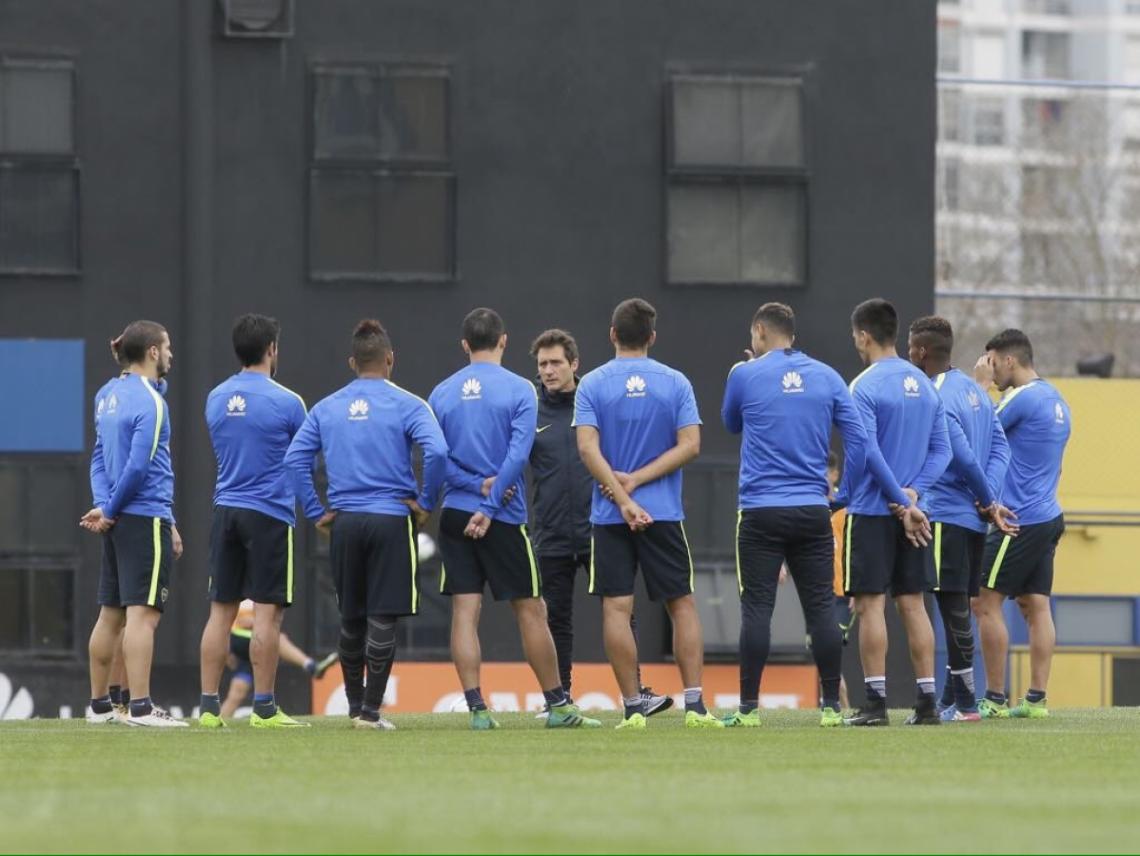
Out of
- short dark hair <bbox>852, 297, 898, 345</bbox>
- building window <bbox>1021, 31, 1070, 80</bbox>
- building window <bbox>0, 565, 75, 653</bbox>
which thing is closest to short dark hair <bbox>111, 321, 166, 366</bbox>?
short dark hair <bbox>852, 297, 898, 345</bbox>

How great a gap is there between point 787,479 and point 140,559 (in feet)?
10.6

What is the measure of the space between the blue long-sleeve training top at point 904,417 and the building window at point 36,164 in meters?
9.45

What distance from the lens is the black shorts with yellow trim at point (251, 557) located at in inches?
476

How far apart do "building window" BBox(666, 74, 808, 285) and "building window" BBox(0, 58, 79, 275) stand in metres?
4.84

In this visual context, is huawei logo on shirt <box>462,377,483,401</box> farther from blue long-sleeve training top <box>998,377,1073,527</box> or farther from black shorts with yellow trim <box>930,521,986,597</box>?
blue long-sleeve training top <box>998,377,1073,527</box>

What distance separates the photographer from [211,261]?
1972cm

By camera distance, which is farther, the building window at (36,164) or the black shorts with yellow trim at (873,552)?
the building window at (36,164)

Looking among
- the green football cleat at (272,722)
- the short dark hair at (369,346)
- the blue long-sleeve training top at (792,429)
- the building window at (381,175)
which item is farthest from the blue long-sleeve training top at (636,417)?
the building window at (381,175)

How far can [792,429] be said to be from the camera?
459 inches

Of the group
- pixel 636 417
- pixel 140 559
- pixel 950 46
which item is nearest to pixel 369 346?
pixel 636 417

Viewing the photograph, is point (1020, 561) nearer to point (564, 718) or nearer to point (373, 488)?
point (564, 718)

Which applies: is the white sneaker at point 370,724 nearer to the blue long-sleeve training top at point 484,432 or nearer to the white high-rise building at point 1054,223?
the blue long-sleeve training top at point 484,432

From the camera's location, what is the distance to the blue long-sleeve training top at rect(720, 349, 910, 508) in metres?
11.6

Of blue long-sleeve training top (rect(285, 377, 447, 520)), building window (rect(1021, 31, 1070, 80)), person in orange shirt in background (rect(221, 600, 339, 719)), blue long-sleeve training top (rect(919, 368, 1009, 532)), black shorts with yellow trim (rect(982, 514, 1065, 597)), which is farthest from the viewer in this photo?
building window (rect(1021, 31, 1070, 80))
